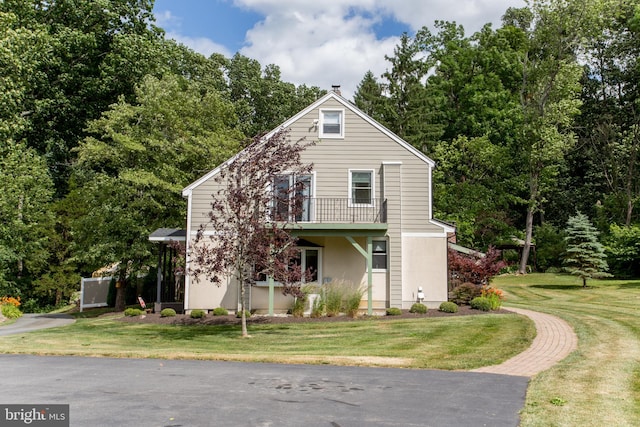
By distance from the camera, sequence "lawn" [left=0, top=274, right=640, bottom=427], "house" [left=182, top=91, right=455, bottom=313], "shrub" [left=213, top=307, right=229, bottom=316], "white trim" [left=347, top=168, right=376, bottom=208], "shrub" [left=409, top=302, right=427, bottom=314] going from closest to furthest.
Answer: "lawn" [left=0, top=274, right=640, bottom=427], "shrub" [left=409, top=302, right=427, bottom=314], "shrub" [left=213, top=307, right=229, bottom=316], "house" [left=182, top=91, right=455, bottom=313], "white trim" [left=347, top=168, right=376, bottom=208]

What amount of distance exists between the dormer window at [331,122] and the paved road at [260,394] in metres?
12.1

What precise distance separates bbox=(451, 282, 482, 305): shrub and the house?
3.46 ft

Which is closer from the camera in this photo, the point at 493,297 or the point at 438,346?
the point at 438,346

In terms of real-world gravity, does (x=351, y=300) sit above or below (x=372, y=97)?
below

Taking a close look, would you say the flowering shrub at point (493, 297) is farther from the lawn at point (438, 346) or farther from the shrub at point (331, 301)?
the shrub at point (331, 301)

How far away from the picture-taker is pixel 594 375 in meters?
9.45

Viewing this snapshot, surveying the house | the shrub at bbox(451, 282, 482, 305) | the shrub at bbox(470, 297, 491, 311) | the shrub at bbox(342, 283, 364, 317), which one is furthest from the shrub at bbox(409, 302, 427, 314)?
the shrub at bbox(451, 282, 482, 305)

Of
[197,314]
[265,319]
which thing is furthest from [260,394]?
[197,314]

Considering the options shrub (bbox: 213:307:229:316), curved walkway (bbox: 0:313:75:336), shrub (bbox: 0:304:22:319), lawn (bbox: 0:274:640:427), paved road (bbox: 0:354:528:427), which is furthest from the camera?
shrub (bbox: 0:304:22:319)

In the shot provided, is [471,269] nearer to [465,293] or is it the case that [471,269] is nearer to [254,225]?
[465,293]

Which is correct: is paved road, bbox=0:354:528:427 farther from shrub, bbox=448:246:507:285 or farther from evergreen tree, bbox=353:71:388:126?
evergreen tree, bbox=353:71:388:126

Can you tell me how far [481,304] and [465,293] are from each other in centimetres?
139

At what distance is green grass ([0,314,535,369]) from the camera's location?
458 inches

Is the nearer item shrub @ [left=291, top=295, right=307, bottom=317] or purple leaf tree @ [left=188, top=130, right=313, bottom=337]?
purple leaf tree @ [left=188, top=130, right=313, bottom=337]
